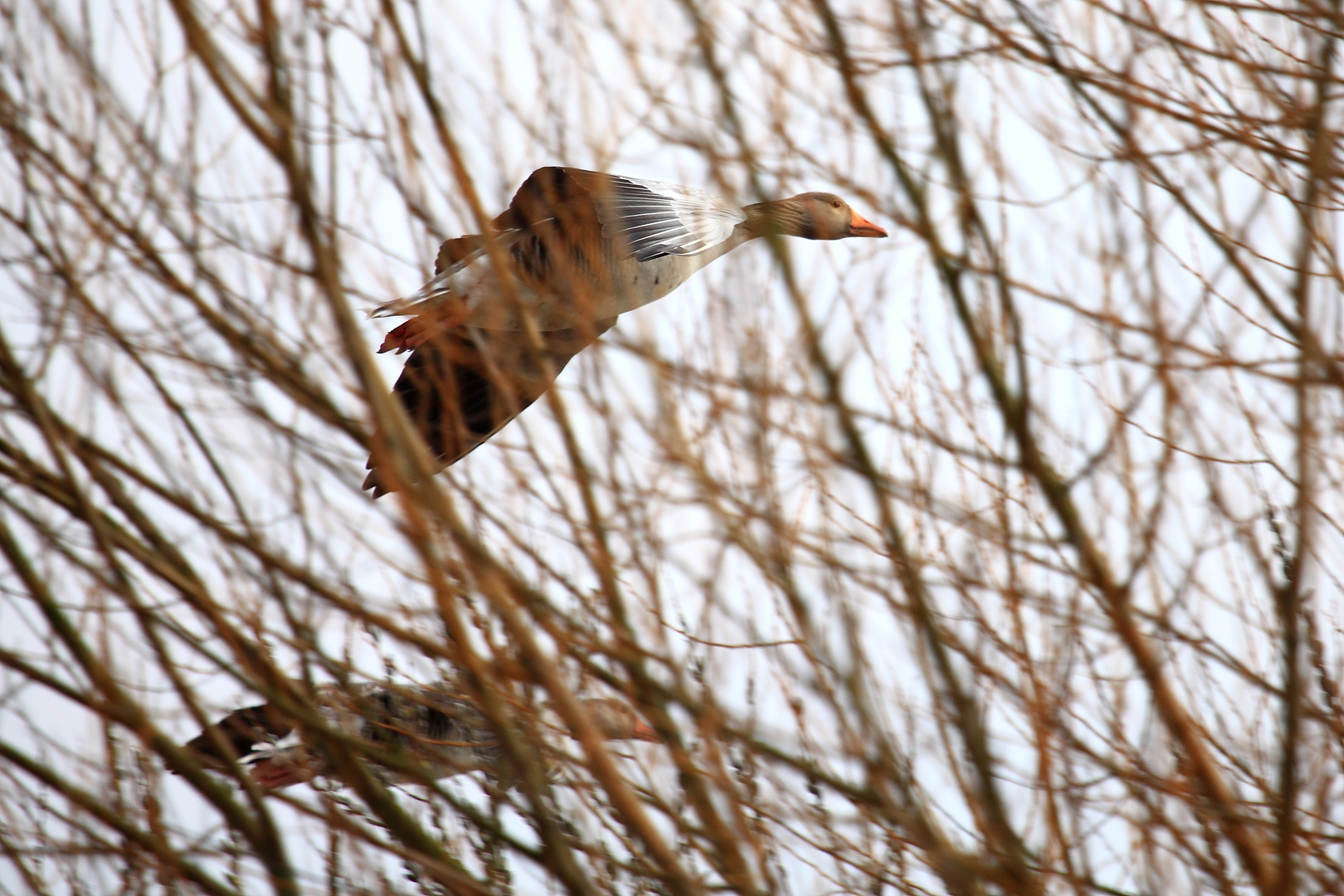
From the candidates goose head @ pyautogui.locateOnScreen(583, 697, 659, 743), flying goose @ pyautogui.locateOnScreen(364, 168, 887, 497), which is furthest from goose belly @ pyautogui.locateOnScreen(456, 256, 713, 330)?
goose head @ pyautogui.locateOnScreen(583, 697, 659, 743)

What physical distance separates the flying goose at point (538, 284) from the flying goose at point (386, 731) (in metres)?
0.65

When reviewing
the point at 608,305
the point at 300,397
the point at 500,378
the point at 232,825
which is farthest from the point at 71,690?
the point at 608,305

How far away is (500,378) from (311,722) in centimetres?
90

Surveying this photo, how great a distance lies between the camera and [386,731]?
3.62 m

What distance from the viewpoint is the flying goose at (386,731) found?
3.10 m

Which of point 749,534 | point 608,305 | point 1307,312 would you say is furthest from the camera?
point 608,305

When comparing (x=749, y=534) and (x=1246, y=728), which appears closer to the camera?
(x=749, y=534)

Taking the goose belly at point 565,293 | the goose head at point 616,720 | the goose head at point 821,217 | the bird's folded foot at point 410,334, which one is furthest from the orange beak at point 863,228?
the goose head at point 616,720

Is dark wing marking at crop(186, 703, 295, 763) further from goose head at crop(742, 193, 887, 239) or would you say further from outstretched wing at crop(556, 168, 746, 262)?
goose head at crop(742, 193, 887, 239)

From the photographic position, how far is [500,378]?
2650 millimetres

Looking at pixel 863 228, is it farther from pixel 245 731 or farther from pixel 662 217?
pixel 245 731

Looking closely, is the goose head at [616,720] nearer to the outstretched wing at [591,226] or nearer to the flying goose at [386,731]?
the flying goose at [386,731]

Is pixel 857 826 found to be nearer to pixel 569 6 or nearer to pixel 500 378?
pixel 500 378

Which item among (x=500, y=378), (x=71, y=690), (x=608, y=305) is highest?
(x=608, y=305)
